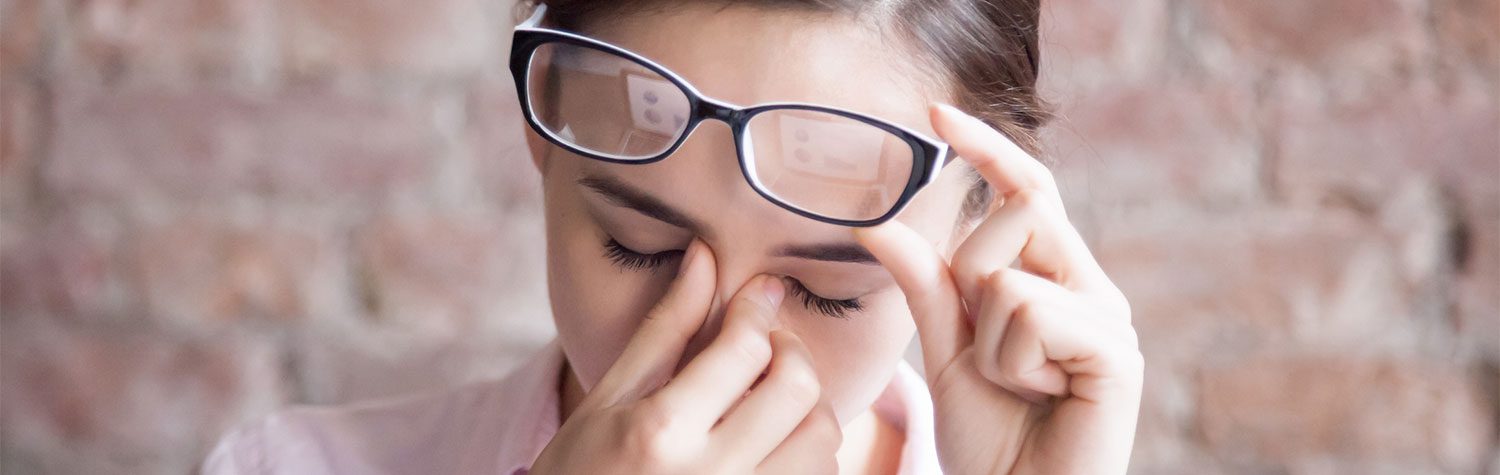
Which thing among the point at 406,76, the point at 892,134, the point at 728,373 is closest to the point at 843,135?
the point at 892,134

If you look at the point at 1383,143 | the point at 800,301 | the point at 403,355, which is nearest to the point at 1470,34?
the point at 1383,143

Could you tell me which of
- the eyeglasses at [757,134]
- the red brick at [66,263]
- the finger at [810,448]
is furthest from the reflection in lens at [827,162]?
the red brick at [66,263]

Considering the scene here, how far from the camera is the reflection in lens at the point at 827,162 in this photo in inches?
20.9

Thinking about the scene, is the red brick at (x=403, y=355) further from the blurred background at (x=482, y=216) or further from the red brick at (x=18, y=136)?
the red brick at (x=18, y=136)

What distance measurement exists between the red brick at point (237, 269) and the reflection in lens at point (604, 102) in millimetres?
454

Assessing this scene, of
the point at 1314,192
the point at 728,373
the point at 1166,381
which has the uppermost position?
the point at 1314,192

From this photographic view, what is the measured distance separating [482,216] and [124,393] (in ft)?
1.17

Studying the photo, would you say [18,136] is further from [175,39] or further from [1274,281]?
[1274,281]

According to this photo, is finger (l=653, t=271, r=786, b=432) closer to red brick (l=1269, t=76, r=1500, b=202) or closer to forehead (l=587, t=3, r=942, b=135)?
forehead (l=587, t=3, r=942, b=135)

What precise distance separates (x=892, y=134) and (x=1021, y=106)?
18 centimetres

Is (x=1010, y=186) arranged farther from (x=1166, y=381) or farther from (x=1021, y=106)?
(x=1166, y=381)

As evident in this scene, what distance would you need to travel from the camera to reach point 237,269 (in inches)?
39.5

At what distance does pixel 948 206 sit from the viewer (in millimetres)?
630

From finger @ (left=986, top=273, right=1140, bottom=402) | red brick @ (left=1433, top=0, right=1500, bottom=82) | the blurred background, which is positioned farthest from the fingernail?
red brick @ (left=1433, top=0, right=1500, bottom=82)
